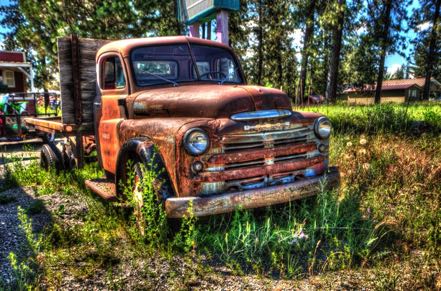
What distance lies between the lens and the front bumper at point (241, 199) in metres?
2.98

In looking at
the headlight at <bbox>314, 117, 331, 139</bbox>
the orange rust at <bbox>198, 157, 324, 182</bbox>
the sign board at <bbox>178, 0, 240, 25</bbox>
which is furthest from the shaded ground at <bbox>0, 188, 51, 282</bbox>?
the sign board at <bbox>178, 0, 240, 25</bbox>

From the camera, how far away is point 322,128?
12.2 feet

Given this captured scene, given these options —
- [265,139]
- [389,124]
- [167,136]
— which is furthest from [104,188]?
[389,124]

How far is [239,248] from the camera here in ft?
11.0

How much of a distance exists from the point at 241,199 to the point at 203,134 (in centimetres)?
63

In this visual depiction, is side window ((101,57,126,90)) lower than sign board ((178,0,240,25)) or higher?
lower

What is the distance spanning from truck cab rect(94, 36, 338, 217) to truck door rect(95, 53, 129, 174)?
17 mm

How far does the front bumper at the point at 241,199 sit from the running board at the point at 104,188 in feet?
3.69

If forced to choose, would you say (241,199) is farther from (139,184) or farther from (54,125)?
(54,125)

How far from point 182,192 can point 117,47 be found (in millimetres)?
2195

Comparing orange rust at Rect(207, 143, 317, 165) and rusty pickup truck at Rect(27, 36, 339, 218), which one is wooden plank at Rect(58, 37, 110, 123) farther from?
orange rust at Rect(207, 143, 317, 165)

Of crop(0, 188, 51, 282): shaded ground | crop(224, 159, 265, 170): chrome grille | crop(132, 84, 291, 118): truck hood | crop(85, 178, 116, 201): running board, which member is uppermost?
crop(132, 84, 291, 118): truck hood

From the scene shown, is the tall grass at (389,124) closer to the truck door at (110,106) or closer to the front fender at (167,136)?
the truck door at (110,106)

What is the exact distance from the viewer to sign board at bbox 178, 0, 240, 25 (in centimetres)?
687
